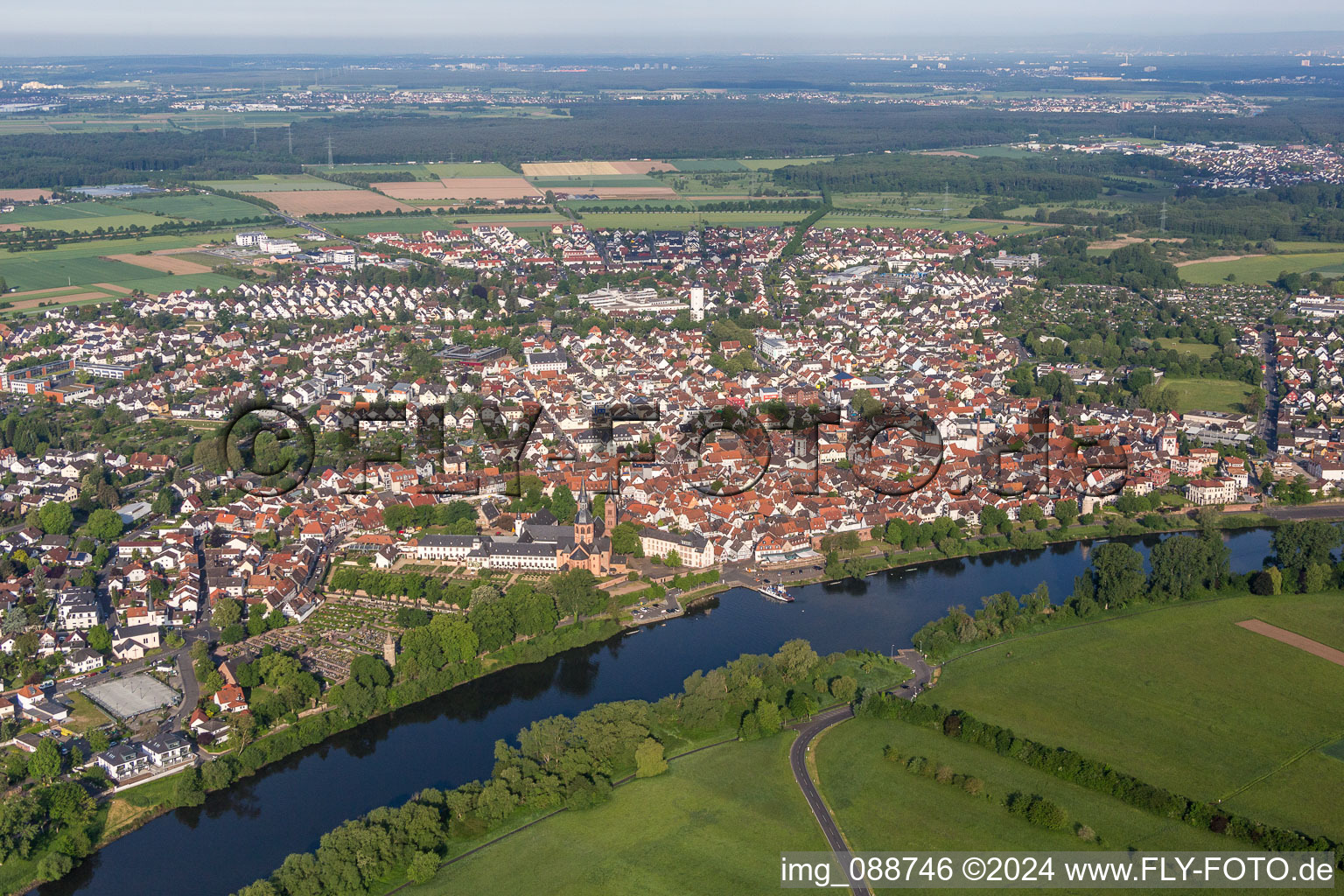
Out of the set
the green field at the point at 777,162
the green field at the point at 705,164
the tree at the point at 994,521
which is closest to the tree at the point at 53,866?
the tree at the point at 994,521

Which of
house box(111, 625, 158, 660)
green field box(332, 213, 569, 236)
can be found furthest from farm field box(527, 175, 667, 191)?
house box(111, 625, 158, 660)

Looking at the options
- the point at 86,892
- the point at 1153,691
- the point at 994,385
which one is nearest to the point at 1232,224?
the point at 994,385

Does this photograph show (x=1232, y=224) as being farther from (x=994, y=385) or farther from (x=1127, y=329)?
(x=994, y=385)

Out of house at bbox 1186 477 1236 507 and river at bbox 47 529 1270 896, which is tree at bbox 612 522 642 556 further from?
house at bbox 1186 477 1236 507

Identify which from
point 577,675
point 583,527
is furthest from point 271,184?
point 577,675

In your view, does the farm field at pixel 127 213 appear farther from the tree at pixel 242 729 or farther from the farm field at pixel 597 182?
the tree at pixel 242 729

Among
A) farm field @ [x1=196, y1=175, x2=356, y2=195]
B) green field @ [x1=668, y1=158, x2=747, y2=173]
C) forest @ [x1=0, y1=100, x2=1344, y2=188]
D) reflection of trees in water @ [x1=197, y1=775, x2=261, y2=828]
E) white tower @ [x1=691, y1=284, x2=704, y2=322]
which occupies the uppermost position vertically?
forest @ [x1=0, y1=100, x2=1344, y2=188]
